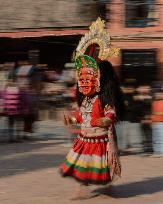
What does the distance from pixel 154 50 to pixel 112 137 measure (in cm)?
1430

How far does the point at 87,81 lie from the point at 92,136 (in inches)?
26.4

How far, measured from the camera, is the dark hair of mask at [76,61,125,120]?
8105 mm

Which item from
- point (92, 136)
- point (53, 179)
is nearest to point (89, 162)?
point (92, 136)

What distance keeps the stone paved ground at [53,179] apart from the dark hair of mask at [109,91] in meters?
1.05

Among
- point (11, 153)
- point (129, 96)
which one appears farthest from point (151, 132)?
point (11, 153)

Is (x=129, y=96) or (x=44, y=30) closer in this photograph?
(x=129, y=96)

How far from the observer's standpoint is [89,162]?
7980 mm

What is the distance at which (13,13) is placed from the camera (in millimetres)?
23812

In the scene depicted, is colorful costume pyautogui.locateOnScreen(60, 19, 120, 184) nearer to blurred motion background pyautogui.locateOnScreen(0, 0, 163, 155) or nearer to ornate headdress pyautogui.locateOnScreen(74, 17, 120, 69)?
ornate headdress pyautogui.locateOnScreen(74, 17, 120, 69)

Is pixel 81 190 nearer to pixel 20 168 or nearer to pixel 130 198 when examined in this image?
pixel 130 198

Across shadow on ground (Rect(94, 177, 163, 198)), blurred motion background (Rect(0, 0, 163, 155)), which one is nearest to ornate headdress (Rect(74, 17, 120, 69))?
shadow on ground (Rect(94, 177, 163, 198))

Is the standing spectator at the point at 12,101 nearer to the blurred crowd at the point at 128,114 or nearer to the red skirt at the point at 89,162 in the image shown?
the blurred crowd at the point at 128,114

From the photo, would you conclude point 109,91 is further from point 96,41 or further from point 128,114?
point 128,114

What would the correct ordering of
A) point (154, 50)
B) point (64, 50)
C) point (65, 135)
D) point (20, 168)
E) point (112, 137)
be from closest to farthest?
point (112, 137)
point (20, 168)
point (65, 135)
point (154, 50)
point (64, 50)
